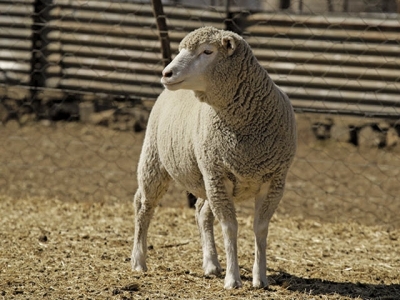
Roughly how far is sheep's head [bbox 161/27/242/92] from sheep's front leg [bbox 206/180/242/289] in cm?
56

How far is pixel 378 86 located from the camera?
855cm

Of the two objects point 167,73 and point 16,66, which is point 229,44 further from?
point 16,66

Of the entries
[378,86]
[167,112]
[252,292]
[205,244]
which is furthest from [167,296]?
[378,86]

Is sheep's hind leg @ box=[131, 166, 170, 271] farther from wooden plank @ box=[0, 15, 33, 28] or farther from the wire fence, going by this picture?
wooden plank @ box=[0, 15, 33, 28]

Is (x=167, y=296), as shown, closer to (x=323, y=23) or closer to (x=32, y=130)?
(x=323, y=23)

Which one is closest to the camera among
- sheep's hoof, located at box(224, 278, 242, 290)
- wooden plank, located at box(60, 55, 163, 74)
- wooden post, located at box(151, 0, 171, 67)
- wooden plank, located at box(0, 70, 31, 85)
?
sheep's hoof, located at box(224, 278, 242, 290)

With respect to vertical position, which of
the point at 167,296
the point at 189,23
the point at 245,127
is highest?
the point at 189,23

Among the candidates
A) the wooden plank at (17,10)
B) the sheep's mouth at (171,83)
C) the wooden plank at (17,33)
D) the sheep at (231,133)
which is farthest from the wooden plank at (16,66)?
the sheep's mouth at (171,83)

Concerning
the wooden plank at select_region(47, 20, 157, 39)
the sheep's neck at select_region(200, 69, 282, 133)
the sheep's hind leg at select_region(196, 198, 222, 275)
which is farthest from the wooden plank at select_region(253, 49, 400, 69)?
the sheep's neck at select_region(200, 69, 282, 133)

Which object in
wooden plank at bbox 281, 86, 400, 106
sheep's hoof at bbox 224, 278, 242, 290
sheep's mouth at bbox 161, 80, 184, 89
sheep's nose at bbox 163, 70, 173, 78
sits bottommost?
sheep's hoof at bbox 224, 278, 242, 290

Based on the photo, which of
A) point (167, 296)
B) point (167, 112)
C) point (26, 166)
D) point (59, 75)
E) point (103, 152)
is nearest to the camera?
point (167, 296)

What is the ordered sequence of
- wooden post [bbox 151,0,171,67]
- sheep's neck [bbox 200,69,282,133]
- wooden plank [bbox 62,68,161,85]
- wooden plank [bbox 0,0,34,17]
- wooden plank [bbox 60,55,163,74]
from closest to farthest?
sheep's neck [bbox 200,69,282,133] → wooden post [bbox 151,0,171,67] → wooden plank [bbox 60,55,163,74] → wooden plank [bbox 62,68,161,85] → wooden plank [bbox 0,0,34,17]

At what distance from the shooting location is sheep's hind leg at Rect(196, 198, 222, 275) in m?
5.16

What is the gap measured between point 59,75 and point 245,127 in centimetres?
555
